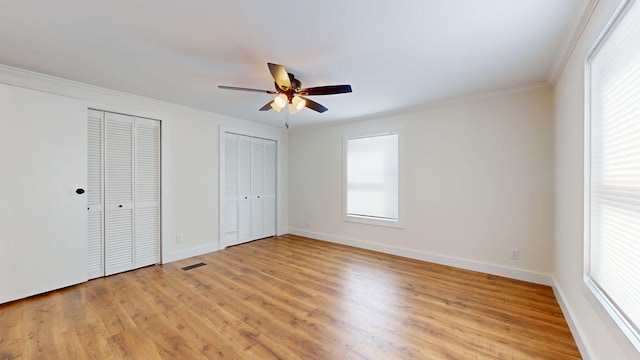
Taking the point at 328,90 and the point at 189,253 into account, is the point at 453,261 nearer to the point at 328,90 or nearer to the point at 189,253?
the point at 328,90

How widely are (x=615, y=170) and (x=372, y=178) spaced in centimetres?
312

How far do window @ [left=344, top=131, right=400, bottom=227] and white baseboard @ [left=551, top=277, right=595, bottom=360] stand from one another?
1958 mm

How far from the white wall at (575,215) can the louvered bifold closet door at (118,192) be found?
4539 mm

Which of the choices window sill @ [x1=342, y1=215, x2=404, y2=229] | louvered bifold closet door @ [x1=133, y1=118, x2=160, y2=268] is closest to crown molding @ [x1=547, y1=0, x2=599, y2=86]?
window sill @ [x1=342, y1=215, x2=404, y2=229]

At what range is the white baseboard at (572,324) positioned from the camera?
1624 mm

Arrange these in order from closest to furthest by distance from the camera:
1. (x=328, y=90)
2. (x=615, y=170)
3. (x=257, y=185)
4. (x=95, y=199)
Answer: (x=615, y=170), (x=328, y=90), (x=95, y=199), (x=257, y=185)

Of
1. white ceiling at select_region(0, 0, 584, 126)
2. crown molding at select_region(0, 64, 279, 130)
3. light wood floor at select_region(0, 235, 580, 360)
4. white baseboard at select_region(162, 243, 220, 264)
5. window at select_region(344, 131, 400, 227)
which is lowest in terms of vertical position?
light wood floor at select_region(0, 235, 580, 360)

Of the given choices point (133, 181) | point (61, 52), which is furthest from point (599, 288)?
point (133, 181)

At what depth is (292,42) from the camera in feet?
6.53

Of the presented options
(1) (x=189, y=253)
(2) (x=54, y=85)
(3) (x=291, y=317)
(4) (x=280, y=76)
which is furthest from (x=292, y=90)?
(1) (x=189, y=253)

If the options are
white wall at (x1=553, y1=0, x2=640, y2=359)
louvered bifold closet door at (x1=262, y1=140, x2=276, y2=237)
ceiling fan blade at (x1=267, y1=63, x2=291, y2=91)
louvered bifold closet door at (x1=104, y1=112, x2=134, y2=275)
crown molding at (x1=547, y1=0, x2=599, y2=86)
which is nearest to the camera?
white wall at (x1=553, y1=0, x2=640, y2=359)

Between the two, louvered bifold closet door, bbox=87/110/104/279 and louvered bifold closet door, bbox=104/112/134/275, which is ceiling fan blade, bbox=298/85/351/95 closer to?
louvered bifold closet door, bbox=104/112/134/275

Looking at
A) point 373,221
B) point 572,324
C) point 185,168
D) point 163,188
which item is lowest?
point 572,324

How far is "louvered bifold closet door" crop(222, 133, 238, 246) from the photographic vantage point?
441 centimetres
